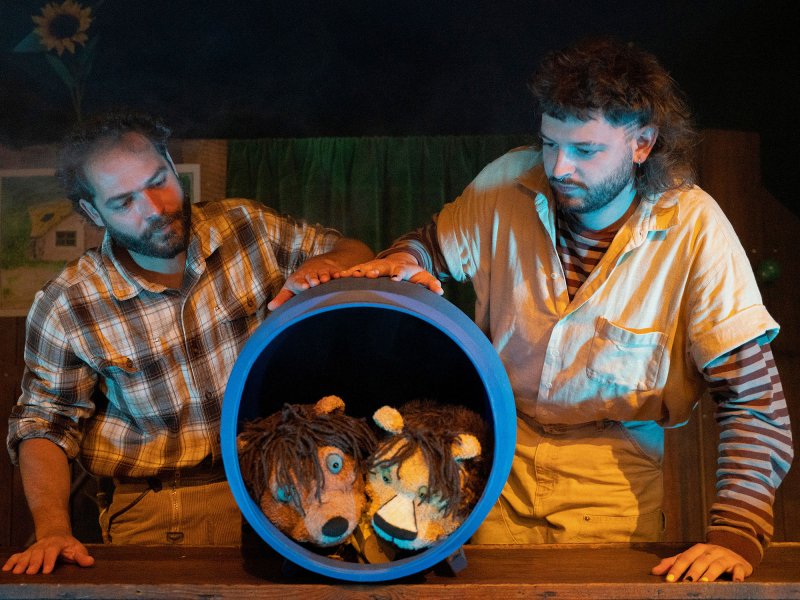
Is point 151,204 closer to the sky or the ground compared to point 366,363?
closer to the sky

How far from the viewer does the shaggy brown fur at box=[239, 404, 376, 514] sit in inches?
44.8

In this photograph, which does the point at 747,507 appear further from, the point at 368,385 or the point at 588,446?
the point at 368,385

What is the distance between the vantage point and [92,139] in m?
1.78

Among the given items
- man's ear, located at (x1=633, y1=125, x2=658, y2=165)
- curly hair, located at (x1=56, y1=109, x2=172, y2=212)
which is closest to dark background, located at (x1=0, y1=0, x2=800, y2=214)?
curly hair, located at (x1=56, y1=109, x2=172, y2=212)

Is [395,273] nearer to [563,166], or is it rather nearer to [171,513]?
[563,166]

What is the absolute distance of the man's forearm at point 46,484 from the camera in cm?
148

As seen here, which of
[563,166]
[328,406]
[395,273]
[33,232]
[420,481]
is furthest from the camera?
[33,232]

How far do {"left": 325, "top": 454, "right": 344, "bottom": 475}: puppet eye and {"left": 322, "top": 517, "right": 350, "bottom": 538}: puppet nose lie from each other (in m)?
0.06

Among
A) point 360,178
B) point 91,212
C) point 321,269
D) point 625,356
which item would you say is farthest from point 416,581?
point 360,178

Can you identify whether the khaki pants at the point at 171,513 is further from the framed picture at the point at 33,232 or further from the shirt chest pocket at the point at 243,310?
the framed picture at the point at 33,232

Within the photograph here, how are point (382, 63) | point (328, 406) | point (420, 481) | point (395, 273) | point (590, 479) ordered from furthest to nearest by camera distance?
point (382, 63), point (590, 479), point (395, 273), point (328, 406), point (420, 481)

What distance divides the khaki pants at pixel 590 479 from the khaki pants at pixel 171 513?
25.6 inches

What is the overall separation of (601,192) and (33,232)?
2125 millimetres

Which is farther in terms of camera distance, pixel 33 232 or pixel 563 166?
pixel 33 232
